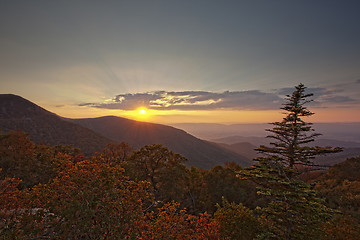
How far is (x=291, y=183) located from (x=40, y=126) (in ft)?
488

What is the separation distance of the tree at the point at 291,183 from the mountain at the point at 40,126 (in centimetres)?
9969

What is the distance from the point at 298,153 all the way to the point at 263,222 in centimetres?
825

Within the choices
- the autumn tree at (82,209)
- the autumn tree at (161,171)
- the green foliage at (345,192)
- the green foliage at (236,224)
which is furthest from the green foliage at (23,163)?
the green foliage at (345,192)

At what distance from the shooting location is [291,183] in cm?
1493

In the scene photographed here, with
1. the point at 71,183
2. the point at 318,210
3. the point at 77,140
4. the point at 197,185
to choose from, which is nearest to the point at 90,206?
the point at 71,183

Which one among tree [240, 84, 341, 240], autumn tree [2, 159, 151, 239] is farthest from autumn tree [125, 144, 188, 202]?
autumn tree [2, 159, 151, 239]

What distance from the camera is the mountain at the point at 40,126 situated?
107 m

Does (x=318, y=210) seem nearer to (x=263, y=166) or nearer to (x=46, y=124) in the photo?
(x=263, y=166)

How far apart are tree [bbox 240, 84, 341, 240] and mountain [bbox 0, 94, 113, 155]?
99.7 metres

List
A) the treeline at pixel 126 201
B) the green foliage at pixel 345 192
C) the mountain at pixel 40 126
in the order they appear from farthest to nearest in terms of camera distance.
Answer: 1. the mountain at pixel 40 126
2. the green foliage at pixel 345 192
3. the treeline at pixel 126 201

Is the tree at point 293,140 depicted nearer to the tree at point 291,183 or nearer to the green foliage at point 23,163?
the tree at point 291,183

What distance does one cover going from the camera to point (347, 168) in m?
43.8

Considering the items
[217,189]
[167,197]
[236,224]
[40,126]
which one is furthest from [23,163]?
[40,126]

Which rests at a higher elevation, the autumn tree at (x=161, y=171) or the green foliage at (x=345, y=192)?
the autumn tree at (x=161, y=171)
